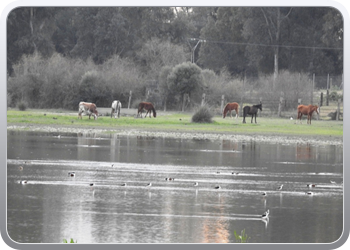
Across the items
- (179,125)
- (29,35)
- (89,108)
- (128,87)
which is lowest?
(179,125)

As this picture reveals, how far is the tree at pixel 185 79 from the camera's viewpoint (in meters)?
53.1

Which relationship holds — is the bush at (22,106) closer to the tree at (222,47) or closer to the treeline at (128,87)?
the treeline at (128,87)

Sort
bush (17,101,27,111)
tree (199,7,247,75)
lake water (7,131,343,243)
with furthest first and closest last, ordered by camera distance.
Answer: tree (199,7,247,75) → bush (17,101,27,111) → lake water (7,131,343,243)

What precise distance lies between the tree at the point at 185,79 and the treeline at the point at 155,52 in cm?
22

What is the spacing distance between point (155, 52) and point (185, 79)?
562 inches

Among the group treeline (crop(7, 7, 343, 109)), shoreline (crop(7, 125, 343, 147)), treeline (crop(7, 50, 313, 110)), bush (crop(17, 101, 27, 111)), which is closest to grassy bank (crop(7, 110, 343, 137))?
shoreline (crop(7, 125, 343, 147))

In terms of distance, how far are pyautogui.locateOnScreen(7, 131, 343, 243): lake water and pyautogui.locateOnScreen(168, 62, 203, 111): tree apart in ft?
93.0

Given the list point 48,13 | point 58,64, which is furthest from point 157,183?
point 48,13

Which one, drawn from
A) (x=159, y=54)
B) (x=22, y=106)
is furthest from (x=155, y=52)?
(x=22, y=106)

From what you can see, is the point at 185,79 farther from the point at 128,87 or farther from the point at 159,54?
the point at 159,54

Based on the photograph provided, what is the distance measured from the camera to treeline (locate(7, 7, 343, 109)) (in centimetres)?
5362

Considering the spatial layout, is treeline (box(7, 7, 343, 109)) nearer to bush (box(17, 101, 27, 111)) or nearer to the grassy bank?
bush (box(17, 101, 27, 111))

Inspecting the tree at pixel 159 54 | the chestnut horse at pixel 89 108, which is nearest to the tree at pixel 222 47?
the tree at pixel 159 54

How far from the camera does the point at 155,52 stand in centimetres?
6644
